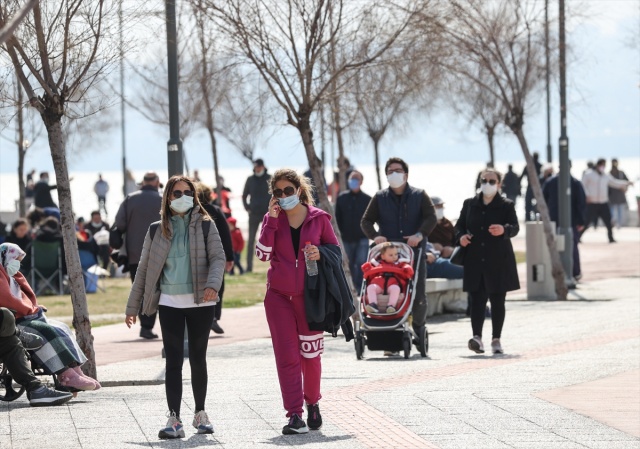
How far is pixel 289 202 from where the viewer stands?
9523mm

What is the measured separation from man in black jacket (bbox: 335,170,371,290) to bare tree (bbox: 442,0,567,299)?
Answer: 81.4 inches

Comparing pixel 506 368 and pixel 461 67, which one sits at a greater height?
pixel 461 67

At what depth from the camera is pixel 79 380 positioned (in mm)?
11406

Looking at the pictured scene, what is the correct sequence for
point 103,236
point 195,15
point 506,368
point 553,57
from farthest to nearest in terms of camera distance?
1. point 103,236
2. point 553,57
3. point 195,15
4. point 506,368

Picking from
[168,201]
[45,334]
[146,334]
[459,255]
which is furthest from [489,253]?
[168,201]

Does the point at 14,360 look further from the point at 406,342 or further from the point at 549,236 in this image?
the point at 549,236

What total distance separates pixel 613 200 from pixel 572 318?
76.2 ft

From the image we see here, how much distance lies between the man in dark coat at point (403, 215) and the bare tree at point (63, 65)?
3.01 metres

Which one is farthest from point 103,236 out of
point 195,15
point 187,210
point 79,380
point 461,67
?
point 187,210

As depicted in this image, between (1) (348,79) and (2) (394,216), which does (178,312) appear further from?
(1) (348,79)

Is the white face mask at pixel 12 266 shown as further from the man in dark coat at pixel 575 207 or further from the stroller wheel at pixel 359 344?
the man in dark coat at pixel 575 207

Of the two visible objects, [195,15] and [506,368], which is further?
[195,15]

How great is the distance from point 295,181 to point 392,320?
A: 4526 mm

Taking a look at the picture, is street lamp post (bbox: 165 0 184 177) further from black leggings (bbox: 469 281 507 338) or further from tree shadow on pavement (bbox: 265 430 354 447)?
tree shadow on pavement (bbox: 265 430 354 447)
